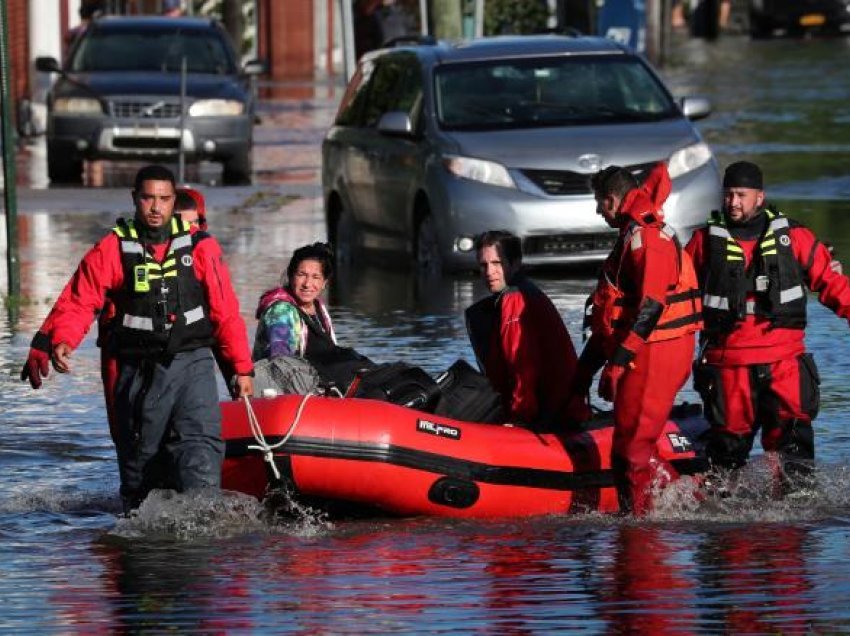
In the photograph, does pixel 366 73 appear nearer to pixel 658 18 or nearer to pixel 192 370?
pixel 192 370

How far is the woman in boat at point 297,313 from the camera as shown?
1029 centimetres

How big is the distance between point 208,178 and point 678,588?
19.5 m

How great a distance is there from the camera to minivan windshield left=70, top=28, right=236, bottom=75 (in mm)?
26219

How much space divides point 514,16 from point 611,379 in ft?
111

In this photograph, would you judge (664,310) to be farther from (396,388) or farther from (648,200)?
(396,388)

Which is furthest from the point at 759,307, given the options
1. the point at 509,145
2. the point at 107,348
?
the point at 509,145

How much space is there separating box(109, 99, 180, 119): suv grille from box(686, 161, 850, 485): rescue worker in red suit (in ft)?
51.4

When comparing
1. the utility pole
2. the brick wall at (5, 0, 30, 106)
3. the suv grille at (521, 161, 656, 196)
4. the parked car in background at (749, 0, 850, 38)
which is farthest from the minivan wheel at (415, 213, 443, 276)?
→ the parked car in background at (749, 0, 850, 38)

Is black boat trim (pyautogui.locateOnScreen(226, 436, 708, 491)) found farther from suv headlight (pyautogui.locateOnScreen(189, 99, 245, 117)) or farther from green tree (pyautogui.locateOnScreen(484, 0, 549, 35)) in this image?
green tree (pyautogui.locateOnScreen(484, 0, 549, 35))

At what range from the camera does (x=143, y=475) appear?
9617 mm

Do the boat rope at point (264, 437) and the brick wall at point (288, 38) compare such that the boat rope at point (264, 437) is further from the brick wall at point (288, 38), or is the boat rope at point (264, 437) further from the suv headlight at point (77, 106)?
the brick wall at point (288, 38)

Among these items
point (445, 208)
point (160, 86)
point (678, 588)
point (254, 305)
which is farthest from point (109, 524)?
point (160, 86)

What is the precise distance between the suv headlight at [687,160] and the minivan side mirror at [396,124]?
1.80m

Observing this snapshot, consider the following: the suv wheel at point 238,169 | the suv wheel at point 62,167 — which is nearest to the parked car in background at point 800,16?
the suv wheel at point 238,169
